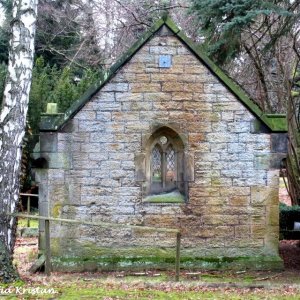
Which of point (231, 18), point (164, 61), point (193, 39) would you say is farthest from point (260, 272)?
point (193, 39)

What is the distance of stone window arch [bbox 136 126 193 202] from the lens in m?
9.95

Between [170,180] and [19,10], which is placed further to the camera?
[170,180]

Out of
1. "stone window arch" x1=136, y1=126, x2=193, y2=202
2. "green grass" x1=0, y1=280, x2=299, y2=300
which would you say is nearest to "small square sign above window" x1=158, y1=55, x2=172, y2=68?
"stone window arch" x1=136, y1=126, x2=193, y2=202

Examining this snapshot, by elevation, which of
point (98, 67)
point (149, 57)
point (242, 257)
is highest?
point (98, 67)

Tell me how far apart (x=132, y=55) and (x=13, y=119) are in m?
3.02

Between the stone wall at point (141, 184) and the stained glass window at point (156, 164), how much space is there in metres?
0.42

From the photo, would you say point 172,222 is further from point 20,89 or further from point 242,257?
point 20,89

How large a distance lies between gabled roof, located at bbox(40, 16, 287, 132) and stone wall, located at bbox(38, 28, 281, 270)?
10cm

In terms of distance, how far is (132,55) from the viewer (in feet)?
32.5

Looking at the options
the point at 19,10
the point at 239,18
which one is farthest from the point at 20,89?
the point at 239,18

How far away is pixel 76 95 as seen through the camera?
2048 cm

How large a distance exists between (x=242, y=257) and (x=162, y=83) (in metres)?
3.54

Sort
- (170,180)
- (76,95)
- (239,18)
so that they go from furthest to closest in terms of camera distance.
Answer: (76,95)
(170,180)
(239,18)

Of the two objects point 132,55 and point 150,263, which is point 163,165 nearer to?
point 150,263
